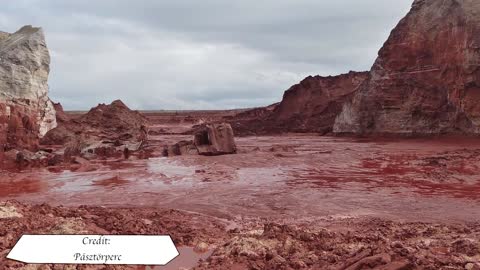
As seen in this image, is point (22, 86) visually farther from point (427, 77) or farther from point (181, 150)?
point (427, 77)

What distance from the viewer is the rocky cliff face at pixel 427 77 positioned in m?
19.2

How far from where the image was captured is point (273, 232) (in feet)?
15.5

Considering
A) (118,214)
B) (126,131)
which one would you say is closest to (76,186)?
(118,214)

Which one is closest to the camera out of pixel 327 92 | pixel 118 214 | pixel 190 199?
pixel 118 214

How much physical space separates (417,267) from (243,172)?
27.6ft

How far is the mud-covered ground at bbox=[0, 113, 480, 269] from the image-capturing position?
405 cm

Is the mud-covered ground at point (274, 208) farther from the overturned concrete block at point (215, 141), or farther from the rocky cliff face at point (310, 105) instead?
the rocky cliff face at point (310, 105)

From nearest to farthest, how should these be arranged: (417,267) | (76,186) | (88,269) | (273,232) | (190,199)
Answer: (417,267) < (88,269) < (273,232) < (190,199) < (76,186)

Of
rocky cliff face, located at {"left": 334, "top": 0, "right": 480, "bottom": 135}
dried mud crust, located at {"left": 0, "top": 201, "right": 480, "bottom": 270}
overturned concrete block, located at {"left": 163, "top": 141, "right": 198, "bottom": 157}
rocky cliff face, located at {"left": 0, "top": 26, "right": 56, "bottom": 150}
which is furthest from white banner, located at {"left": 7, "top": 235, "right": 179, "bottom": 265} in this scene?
rocky cliff face, located at {"left": 334, "top": 0, "right": 480, "bottom": 135}

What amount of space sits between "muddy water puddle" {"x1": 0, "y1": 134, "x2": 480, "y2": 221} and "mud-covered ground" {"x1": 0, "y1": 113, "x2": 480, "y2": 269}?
22 mm

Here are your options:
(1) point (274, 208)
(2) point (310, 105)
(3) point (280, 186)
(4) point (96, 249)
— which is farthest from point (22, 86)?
(2) point (310, 105)

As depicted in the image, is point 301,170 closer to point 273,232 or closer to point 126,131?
point 273,232

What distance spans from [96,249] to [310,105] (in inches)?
1359

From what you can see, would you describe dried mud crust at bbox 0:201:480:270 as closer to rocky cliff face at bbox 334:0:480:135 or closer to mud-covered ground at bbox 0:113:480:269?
mud-covered ground at bbox 0:113:480:269
